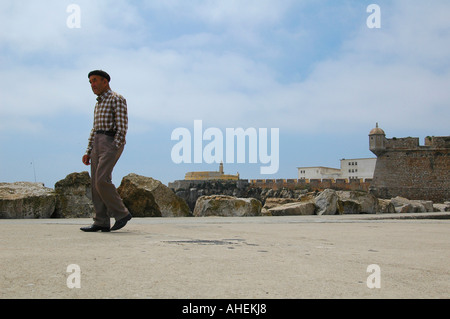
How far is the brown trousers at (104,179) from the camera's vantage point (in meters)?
4.34

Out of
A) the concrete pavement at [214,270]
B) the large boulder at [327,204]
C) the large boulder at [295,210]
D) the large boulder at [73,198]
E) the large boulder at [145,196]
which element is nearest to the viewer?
the concrete pavement at [214,270]

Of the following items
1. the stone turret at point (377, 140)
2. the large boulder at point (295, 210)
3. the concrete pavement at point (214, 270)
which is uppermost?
the stone turret at point (377, 140)

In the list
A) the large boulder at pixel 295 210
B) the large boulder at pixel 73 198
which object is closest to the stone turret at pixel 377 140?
the large boulder at pixel 295 210

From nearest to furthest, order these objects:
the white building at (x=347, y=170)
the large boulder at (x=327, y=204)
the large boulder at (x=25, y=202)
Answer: the large boulder at (x=25, y=202) → the large boulder at (x=327, y=204) → the white building at (x=347, y=170)

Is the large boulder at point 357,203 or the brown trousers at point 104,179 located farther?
the large boulder at point 357,203

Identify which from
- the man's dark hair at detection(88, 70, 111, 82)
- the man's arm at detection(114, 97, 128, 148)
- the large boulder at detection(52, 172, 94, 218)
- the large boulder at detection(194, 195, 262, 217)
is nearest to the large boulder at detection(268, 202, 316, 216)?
the large boulder at detection(194, 195, 262, 217)

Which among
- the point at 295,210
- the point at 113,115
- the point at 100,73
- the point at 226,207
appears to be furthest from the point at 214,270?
the point at 295,210

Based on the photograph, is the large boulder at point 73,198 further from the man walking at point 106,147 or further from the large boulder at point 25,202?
the man walking at point 106,147

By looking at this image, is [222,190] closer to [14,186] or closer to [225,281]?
[14,186]

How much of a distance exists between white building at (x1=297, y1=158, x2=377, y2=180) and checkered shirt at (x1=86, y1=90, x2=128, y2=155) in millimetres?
69509

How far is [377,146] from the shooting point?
35.8m

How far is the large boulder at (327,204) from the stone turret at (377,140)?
27.2 m

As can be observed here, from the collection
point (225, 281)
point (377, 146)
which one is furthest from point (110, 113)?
point (377, 146)

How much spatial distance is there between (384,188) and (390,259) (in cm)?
3589
